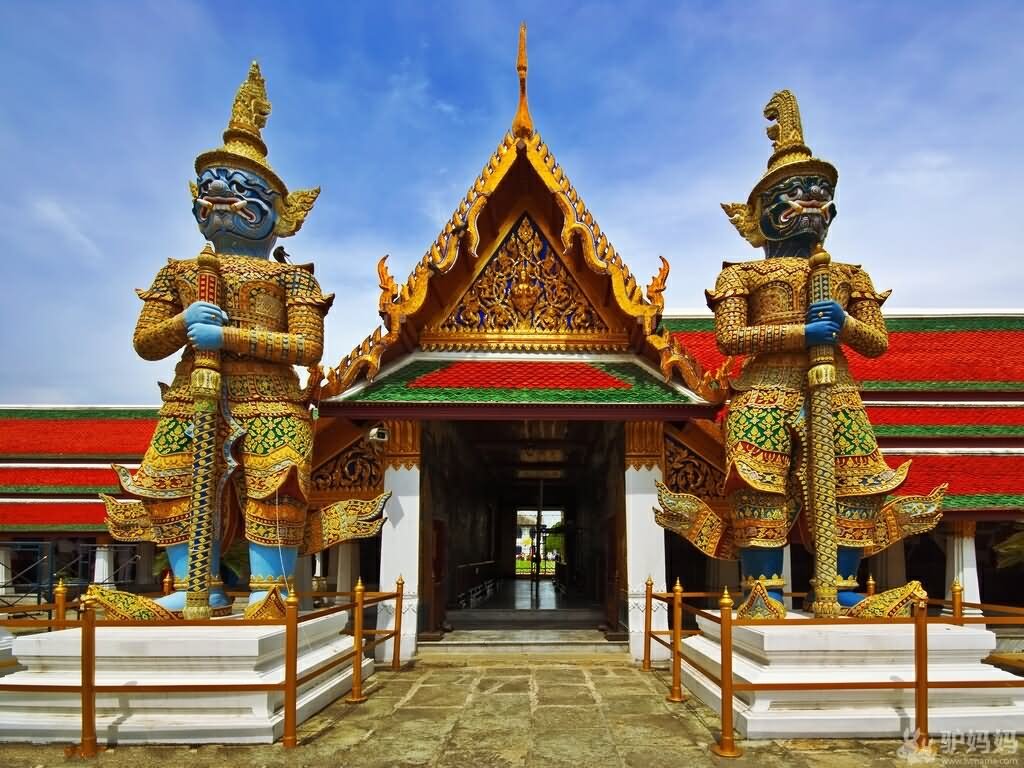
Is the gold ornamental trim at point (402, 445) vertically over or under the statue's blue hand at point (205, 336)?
under

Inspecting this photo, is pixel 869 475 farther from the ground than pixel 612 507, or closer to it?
farther from the ground

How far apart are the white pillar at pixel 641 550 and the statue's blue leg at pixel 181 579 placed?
4111mm

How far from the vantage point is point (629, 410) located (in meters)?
7.04

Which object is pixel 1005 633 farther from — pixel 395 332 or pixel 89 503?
pixel 89 503

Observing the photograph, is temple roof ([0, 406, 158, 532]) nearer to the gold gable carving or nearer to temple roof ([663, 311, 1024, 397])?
the gold gable carving

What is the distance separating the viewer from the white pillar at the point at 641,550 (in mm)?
7145

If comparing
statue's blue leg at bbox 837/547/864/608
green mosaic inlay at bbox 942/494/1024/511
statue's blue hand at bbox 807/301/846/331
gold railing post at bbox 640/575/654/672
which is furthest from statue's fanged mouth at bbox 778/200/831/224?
green mosaic inlay at bbox 942/494/1024/511

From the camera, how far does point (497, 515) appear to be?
17.9 meters

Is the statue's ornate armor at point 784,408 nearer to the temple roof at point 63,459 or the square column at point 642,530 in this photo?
the square column at point 642,530

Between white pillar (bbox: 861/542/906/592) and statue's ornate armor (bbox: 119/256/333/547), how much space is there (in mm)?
8520

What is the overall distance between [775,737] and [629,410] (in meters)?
3.40

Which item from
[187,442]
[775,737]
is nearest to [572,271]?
[187,442]

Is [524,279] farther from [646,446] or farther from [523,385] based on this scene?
[646,446]

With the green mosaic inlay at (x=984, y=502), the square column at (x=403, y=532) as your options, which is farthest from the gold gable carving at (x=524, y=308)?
the green mosaic inlay at (x=984, y=502)
